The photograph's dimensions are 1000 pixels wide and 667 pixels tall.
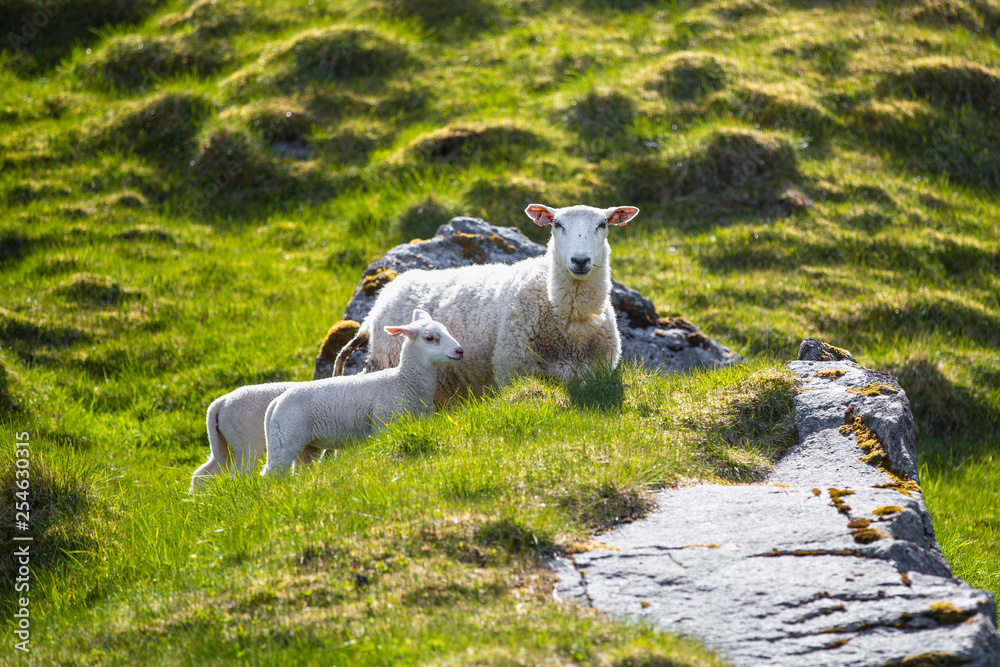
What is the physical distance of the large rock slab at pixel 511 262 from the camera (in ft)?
27.0

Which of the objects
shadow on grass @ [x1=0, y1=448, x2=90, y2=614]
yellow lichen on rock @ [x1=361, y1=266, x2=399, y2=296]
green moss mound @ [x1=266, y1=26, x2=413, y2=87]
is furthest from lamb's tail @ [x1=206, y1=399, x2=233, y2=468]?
green moss mound @ [x1=266, y1=26, x2=413, y2=87]

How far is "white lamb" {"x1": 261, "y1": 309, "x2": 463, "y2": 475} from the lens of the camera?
6477 mm

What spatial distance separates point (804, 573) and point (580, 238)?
3.54 meters

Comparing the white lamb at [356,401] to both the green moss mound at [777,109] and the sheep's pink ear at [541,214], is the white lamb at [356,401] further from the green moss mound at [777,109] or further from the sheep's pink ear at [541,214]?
the green moss mound at [777,109]

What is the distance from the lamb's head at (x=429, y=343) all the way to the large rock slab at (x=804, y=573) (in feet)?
7.72

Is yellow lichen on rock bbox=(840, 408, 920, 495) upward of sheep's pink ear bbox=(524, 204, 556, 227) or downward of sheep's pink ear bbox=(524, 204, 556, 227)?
downward

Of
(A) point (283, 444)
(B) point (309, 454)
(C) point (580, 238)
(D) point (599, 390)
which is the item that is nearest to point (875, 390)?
(D) point (599, 390)

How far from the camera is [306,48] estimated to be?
15.2 meters

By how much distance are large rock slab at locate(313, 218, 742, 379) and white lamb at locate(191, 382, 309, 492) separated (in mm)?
1274

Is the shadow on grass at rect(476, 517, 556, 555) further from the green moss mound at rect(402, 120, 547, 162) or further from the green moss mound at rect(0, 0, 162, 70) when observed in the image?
the green moss mound at rect(0, 0, 162, 70)

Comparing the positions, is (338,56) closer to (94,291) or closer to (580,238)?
(94,291)

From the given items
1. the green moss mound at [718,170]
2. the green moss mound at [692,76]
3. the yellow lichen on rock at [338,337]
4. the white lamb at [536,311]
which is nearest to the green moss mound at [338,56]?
the green moss mound at [692,76]

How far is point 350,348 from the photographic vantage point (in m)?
8.38

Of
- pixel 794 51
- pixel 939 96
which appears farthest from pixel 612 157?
pixel 939 96
